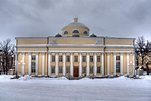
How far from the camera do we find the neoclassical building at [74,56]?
154ft

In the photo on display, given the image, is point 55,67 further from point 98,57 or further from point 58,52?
point 98,57

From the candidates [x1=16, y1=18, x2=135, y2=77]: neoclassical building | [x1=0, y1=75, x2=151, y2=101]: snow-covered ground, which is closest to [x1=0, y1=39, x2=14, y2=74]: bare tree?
[x1=16, y1=18, x2=135, y2=77]: neoclassical building

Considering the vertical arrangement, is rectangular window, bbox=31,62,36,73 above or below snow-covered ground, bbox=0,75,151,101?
above

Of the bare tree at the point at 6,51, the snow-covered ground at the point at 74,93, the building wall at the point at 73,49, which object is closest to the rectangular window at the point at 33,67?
the building wall at the point at 73,49

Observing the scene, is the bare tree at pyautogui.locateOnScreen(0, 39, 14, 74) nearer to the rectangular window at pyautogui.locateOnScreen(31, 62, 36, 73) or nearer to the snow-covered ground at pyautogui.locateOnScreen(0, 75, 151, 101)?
the rectangular window at pyautogui.locateOnScreen(31, 62, 36, 73)

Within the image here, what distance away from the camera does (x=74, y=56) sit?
155 ft

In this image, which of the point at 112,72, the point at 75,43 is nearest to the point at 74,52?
the point at 75,43

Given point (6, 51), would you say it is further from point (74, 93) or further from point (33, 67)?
point (74, 93)

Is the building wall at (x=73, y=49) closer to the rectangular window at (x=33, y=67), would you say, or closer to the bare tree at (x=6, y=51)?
the rectangular window at (x=33, y=67)

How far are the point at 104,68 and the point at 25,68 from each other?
16.4 m

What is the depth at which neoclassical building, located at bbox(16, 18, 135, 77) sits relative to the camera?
1852 inches

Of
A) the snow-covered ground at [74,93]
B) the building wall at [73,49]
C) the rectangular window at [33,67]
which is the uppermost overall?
the building wall at [73,49]

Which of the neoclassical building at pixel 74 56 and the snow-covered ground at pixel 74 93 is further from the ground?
the neoclassical building at pixel 74 56

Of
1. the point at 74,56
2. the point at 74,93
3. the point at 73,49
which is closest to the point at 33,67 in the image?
the point at 74,56
